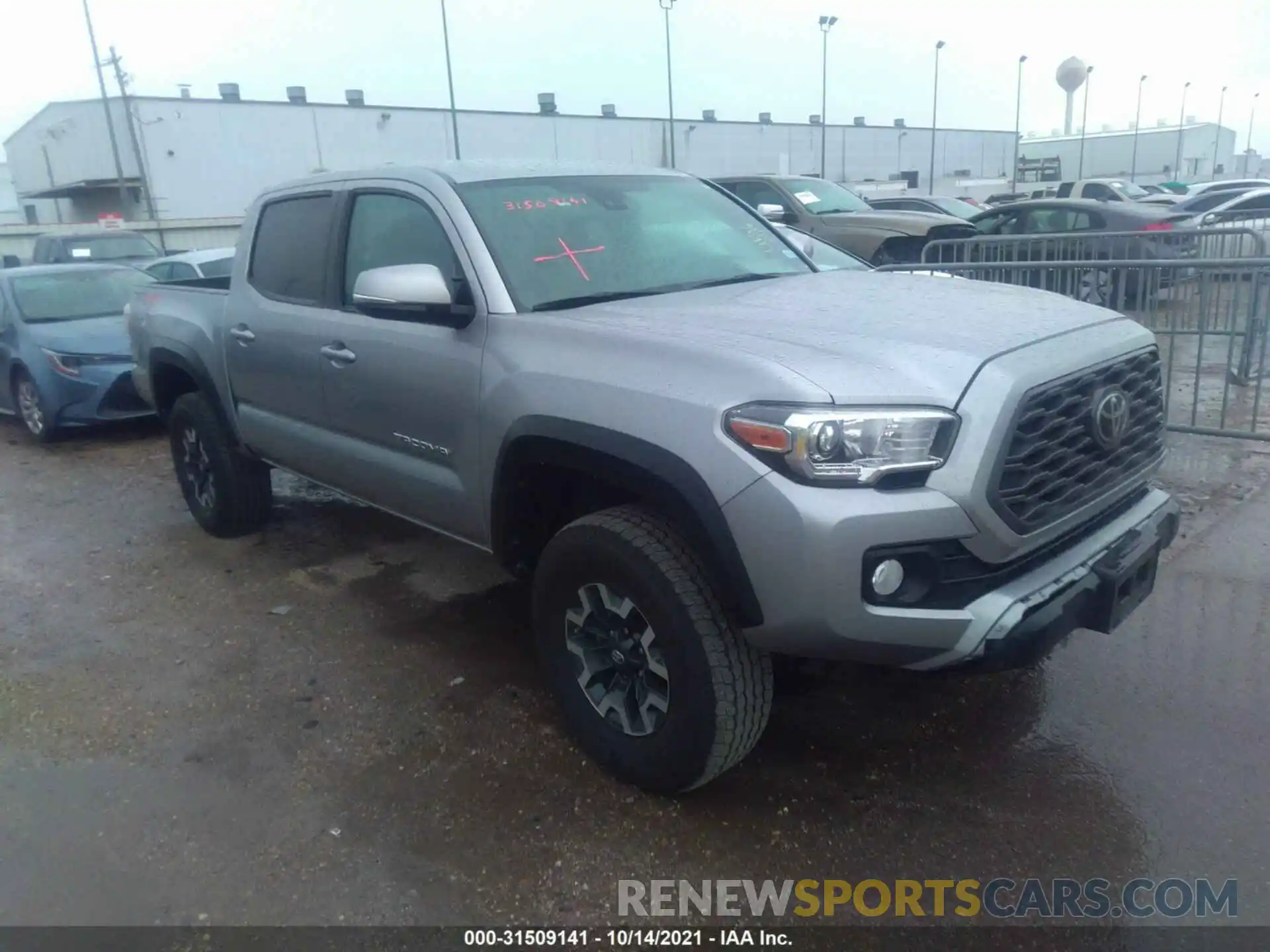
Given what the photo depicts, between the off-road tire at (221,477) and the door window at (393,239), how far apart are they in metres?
1.70

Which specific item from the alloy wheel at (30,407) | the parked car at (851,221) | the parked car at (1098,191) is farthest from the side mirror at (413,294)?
the parked car at (1098,191)

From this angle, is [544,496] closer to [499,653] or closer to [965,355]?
[499,653]

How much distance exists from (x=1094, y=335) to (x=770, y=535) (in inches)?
52.7

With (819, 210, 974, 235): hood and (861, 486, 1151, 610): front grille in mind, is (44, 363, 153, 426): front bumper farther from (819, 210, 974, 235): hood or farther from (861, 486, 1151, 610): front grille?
(819, 210, 974, 235): hood

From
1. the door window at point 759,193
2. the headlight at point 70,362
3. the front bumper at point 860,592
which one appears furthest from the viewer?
the door window at point 759,193

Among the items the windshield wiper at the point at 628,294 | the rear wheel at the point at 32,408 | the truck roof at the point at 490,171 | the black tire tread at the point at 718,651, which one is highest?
the truck roof at the point at 490,171

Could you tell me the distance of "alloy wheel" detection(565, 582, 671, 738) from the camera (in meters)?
3.00

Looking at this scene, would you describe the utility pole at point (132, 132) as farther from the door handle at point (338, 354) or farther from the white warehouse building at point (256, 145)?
the door handle at point (338, 354)

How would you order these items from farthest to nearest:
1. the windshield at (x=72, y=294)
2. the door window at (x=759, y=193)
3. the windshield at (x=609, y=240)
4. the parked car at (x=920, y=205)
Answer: the parked car at (x=920, y=205) < the door window at (x=759, y=193) < the windshield at (x=72, y=294) < the windshield at (x=609, y=240)

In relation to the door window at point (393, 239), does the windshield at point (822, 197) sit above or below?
below

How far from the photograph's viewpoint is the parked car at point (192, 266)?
11.9 meters

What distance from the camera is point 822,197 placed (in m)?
14.6

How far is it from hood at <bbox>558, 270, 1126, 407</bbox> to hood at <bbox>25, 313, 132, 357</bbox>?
6704mm

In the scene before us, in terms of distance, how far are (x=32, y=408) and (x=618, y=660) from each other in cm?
774
